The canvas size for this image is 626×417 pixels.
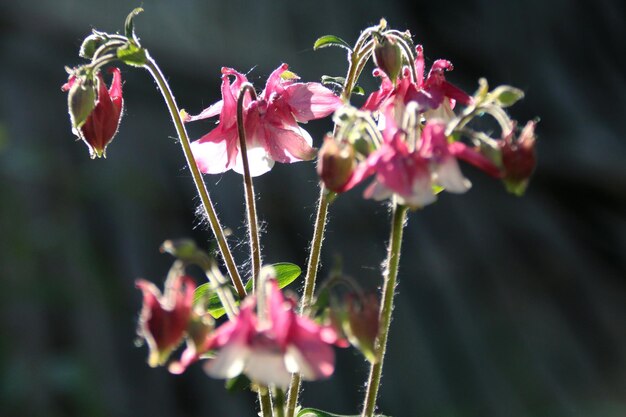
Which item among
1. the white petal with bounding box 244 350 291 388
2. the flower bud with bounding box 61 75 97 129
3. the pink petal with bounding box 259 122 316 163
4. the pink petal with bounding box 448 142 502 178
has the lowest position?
the white petal with bounding box 244 350 291 388

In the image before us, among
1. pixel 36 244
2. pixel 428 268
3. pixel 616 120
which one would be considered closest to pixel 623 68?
pixel 616 120

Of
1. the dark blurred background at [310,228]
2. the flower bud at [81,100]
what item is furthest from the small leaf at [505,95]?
the dark blurred background at [310,228]

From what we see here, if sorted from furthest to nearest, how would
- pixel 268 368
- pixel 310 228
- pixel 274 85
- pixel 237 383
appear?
pixel 310 228 → pixel 274 85 → pixel 237 383 → pixel 268 368

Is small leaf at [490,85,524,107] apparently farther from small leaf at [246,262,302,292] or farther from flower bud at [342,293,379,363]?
small leaf at [246,262,302,292]

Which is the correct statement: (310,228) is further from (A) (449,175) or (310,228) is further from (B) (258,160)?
(A) (449,175)

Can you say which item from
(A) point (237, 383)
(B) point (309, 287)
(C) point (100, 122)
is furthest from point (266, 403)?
(C) point (100, 122)

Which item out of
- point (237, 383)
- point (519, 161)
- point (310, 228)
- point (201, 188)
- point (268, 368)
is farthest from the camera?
point (310, 228)

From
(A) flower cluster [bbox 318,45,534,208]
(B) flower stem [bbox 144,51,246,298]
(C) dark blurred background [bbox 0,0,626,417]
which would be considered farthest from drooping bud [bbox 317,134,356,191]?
(C) dark blurred background [bbox 0,0,626,417]
